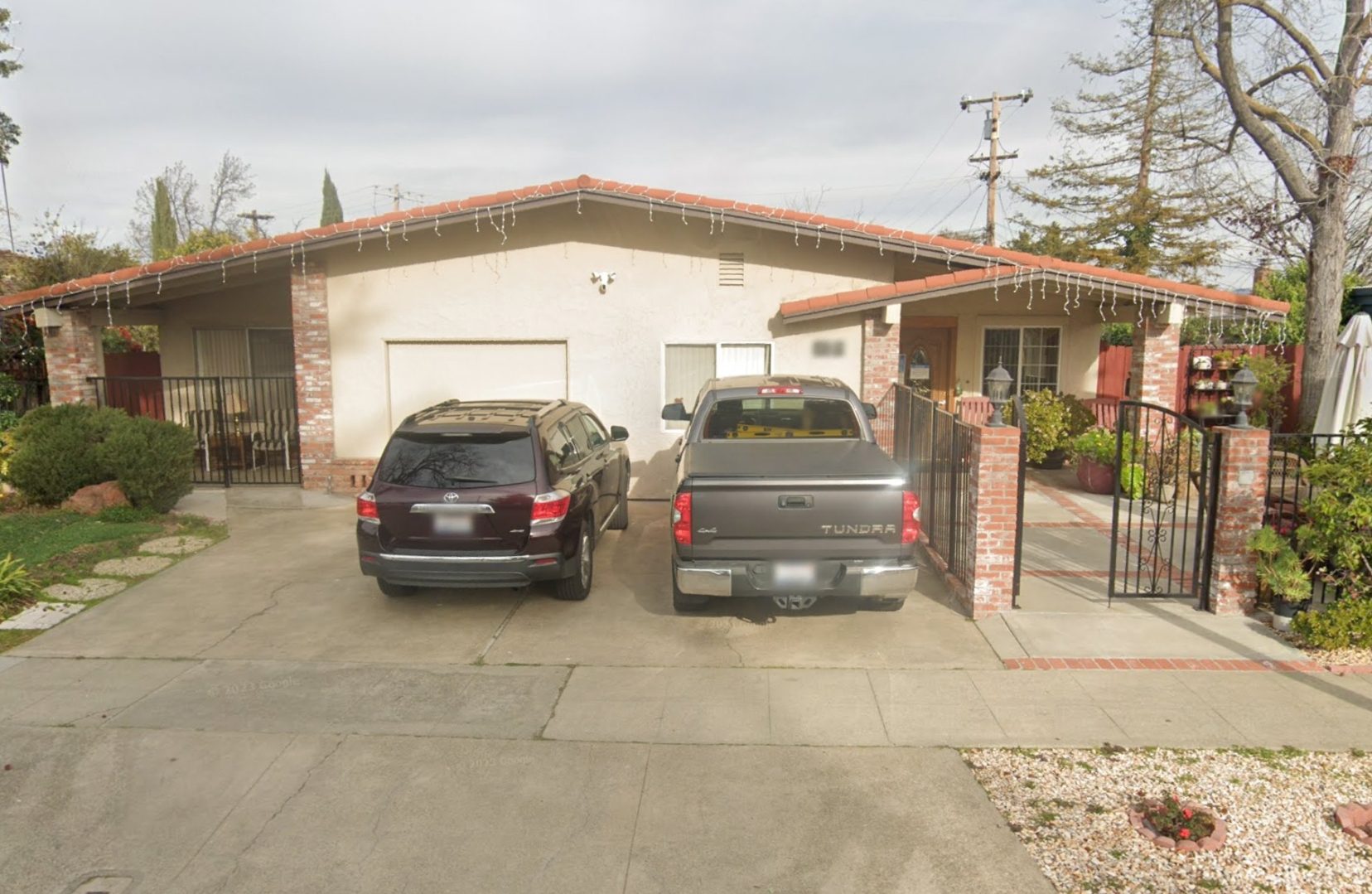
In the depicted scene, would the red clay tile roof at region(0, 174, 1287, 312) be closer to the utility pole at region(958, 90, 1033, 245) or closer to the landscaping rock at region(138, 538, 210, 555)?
the landscaping rock at region(138, 538, 210, 555)

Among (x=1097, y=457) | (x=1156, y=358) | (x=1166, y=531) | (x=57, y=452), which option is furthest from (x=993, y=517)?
(x=57, y=452)

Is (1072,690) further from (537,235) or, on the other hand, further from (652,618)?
(537,235)

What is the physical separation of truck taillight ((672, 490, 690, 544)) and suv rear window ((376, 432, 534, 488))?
4.13ft

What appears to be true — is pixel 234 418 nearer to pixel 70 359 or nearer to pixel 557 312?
pixel 70 359

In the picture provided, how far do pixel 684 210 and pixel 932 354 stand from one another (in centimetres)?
577

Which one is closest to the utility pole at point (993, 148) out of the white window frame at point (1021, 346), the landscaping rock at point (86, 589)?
the white window frame at point (1021, 346)

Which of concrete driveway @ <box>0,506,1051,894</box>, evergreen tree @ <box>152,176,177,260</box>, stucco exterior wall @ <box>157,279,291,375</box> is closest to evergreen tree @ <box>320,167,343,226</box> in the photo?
evergreen tree @ <box>152,176,177,260</box>

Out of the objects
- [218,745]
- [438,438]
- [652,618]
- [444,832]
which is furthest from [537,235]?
[444,832]

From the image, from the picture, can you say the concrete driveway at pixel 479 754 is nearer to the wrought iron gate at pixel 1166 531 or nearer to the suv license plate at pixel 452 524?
the suv license plate at pixel 452 524

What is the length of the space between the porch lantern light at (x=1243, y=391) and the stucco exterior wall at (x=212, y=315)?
13258 millimetres

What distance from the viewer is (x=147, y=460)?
9.85m

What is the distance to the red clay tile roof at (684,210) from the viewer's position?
10.6 m

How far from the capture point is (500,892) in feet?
11.6

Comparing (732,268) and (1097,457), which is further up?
(732,268)
